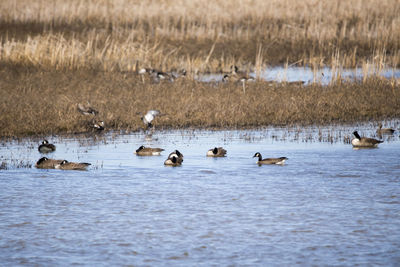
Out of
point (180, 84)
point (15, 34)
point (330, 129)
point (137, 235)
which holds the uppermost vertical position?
point (15, 34)

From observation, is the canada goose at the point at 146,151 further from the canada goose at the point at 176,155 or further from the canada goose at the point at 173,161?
the canada goose at the point at 176,155

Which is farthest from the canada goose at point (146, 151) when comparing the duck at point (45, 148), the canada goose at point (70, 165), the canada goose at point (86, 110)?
the canada goose at point (86, 110)

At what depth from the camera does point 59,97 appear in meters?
20.9

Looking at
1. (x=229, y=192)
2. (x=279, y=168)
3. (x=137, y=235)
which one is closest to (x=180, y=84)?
(x=279, y=168)

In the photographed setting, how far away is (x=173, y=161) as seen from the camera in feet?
42.8

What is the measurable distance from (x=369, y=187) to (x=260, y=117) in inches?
311

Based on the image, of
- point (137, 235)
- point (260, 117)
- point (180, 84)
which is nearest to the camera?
point (137, 235)

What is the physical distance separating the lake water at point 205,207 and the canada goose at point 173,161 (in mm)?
119

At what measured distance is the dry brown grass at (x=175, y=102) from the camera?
59.2 feet

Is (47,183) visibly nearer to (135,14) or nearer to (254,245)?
(254,245)

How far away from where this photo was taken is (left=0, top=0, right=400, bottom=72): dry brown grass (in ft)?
96.3

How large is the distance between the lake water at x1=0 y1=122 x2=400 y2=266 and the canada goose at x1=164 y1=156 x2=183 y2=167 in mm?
119

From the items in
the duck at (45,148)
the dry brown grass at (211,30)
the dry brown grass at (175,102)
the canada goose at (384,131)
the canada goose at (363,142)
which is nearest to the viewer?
the duck at (45,148)

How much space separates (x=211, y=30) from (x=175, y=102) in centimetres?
1597
